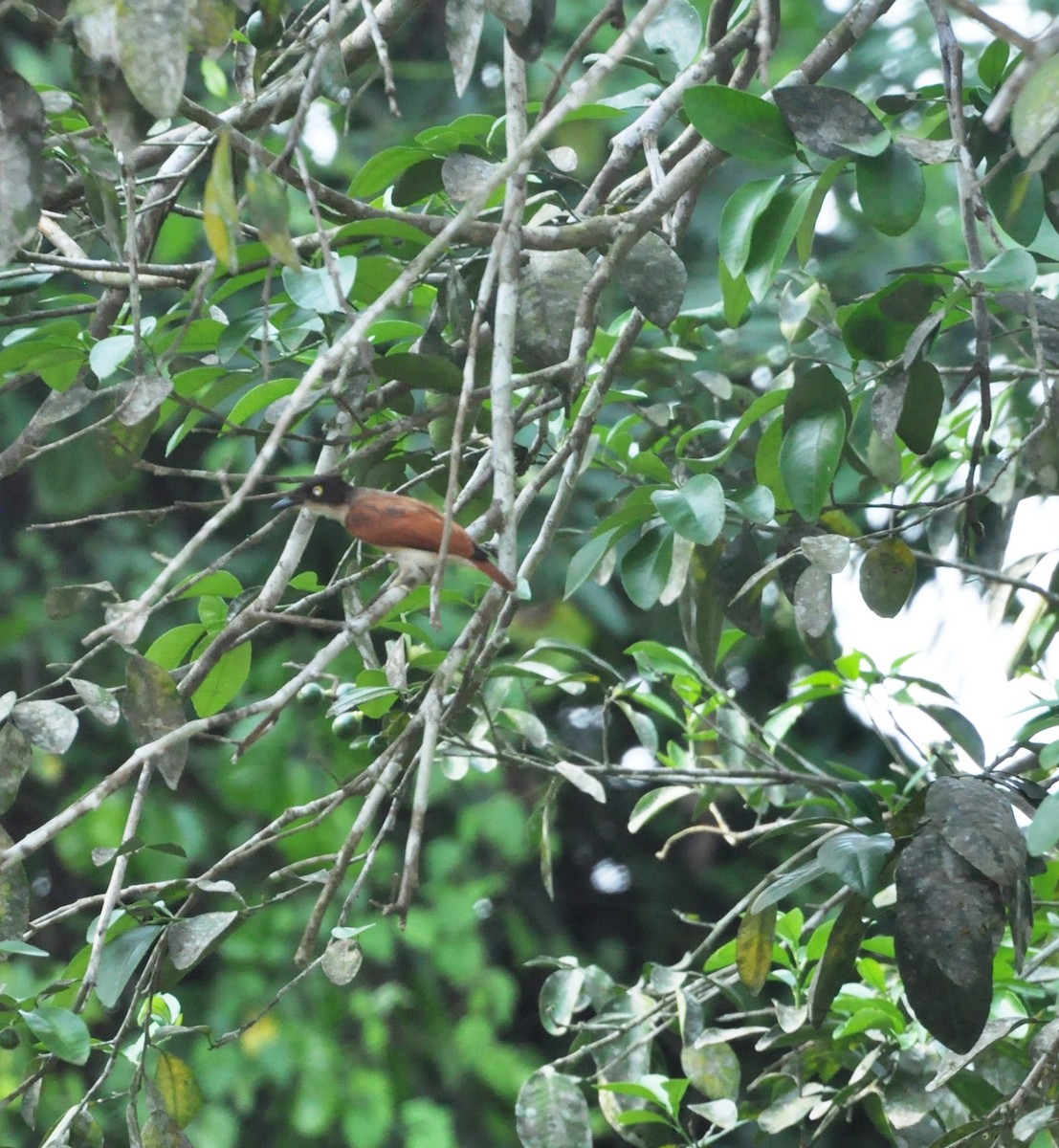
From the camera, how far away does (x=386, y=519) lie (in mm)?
2750

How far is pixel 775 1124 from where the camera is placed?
2.65 m

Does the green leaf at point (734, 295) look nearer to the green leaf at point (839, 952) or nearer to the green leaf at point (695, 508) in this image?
the green leaf at point (695, 508)

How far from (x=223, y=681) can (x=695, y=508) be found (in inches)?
35.2

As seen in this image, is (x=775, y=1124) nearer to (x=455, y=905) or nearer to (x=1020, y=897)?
(x=1020, y=897)

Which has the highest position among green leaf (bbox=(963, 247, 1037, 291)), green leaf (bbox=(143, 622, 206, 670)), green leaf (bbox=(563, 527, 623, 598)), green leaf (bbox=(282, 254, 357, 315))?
green leaf (bbox=(282, 254, 357, 315))

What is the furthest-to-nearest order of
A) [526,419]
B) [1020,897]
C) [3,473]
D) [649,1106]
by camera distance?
[649,1106] → [526,419] → [3,473] → [1020,897]

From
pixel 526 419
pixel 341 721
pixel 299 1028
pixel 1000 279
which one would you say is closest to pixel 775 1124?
pixel 341 721

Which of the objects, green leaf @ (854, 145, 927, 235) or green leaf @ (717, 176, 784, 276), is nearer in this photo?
Result: green leaf @ (854, 145, 927, 235)

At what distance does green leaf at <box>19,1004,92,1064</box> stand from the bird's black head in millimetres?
978

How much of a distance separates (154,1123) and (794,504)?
133 cm

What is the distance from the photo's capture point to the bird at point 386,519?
261cm

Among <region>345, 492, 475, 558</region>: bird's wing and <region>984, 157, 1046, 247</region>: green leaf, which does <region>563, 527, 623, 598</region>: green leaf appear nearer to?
<region>345, 492, 475, 558</region>: bird's wing

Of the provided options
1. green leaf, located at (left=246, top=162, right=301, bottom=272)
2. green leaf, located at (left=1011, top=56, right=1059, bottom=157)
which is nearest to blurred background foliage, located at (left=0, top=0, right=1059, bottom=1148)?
green leaf, located at (left=246, top=162, right=301, bottom=272)

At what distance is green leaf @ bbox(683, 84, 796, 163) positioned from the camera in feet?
6.70
